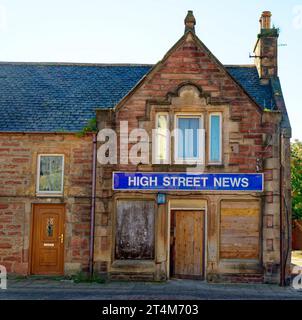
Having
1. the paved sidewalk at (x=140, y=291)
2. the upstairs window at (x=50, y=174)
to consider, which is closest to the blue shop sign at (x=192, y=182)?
the upstairs window at (x=50, y=174)

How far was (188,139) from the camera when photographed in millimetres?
15617

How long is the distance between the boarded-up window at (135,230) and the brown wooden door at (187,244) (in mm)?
804

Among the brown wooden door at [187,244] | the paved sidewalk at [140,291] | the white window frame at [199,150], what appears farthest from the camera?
the white window frame at [199,150]

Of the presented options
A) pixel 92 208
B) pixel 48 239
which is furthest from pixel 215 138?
pixel 48 239

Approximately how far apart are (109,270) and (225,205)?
4.59 metres

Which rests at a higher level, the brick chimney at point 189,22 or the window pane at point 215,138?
the brick chimney at point 189,22

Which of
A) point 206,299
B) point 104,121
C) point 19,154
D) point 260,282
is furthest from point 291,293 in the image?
point 19,154

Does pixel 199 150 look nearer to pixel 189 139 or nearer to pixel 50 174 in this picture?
pixel 189 139

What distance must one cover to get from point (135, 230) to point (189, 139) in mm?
3747

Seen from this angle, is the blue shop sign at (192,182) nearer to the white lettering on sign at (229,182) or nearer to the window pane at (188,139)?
the white lettering on sign at (229,182)

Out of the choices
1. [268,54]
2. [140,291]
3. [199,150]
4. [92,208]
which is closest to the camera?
[140,291]

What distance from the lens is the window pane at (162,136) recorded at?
1555cm

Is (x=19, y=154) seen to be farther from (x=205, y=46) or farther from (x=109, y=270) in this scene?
(x=205, y=46)

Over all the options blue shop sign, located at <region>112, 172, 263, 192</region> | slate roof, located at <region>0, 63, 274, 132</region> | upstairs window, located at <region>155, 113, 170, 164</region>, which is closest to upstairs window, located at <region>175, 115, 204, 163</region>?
upstairs window, located at <region>155, 113, 170, 164</region>
